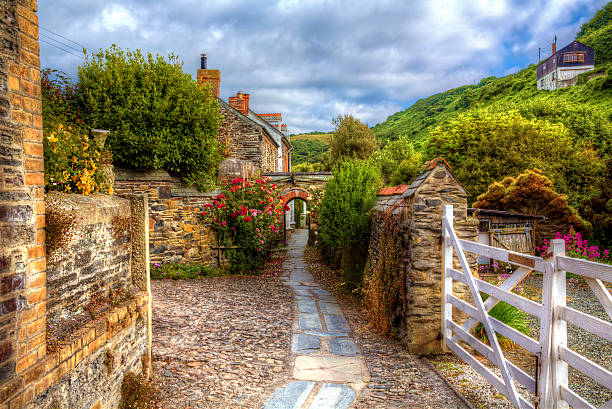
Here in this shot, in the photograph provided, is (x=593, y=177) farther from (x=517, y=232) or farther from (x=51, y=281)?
(x=51, y=281)

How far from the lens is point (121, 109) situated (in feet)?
30.0

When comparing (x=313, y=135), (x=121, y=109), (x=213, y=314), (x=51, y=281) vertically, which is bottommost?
(x=213, y=314)

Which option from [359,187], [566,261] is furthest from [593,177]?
[566,261]

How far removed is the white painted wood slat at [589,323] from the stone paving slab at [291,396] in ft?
8.02

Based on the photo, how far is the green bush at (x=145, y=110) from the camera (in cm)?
927

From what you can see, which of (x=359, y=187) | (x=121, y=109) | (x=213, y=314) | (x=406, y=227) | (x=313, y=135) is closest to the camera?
(x=406, y=227)

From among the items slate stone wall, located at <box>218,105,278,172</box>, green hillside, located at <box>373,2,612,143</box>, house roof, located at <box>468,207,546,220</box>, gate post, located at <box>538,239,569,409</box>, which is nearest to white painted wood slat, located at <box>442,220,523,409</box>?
gate post, located at <box>538,239,569,409</box>

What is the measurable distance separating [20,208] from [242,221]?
7893 mm

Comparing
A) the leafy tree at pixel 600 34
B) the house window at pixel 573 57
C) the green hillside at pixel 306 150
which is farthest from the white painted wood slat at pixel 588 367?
the house window at pixel 573 57

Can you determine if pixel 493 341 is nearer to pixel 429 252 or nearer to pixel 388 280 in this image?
pixel 429 252

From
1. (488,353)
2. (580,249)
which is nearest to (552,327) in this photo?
(488,353)

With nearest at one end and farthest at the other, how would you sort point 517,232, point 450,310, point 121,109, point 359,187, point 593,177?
point 450,310 → point 359,187 → point 121,109 → point 517,232 → point 593,177

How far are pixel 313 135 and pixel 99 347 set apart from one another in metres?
98.8

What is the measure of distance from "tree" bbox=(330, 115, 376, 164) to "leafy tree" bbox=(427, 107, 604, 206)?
736 centimetres
